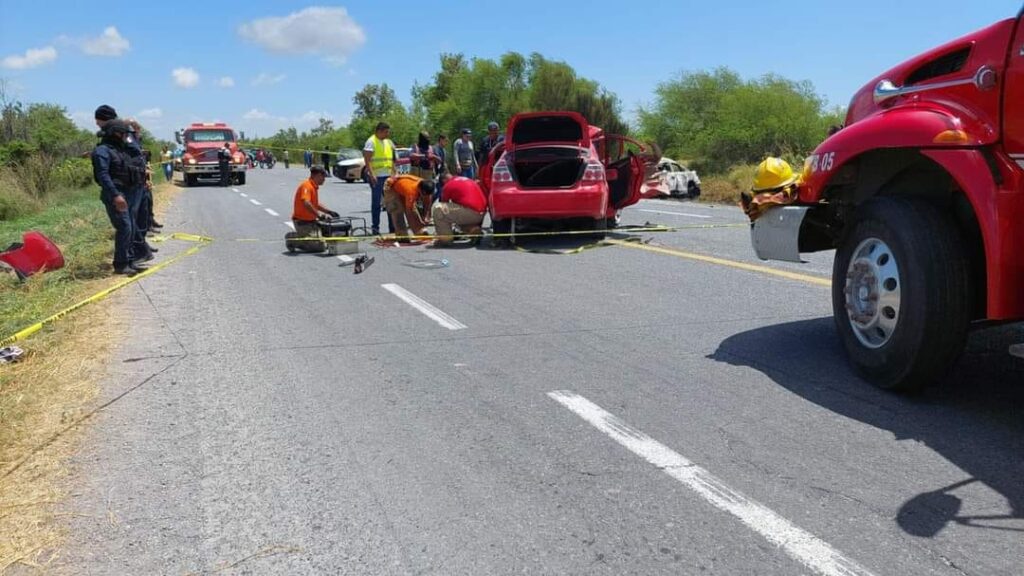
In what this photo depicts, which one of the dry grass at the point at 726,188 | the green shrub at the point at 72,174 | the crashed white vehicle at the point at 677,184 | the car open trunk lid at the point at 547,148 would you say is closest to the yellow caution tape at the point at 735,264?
the car open trunk lid at the point at 547,148

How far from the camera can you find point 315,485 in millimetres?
→ 3551

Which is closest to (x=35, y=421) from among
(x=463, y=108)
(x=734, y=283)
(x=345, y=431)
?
(x=345, y=431)

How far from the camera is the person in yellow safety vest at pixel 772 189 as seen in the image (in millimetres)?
5383

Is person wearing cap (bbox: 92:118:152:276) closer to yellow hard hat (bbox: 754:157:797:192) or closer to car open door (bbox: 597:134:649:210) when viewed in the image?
car open door (bbox: 597:134:649:210)

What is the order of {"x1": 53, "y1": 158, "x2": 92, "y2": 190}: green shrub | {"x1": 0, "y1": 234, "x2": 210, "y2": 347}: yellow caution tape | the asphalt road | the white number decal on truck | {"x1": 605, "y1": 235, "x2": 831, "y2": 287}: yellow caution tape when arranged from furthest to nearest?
{"x1": 53, "y1": 158, "x2": 92, "y2": 190}: green shrub, {"x1": 605, "y1": 235, "x2": 831, "y2": 287}: yellow caution tape, {"x1": 0, "y1": 234, "x2": 210, "y2": 347}: yellow caution tape, the white number decal on truck, the asphalt road

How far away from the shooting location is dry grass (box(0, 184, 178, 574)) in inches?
124

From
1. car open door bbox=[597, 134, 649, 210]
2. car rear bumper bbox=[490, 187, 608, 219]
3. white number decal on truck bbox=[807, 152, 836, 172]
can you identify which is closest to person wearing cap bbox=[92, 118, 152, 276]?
car rear bumper bbox=[490, 187, 608, 219]

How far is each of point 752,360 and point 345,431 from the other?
270 centimetres

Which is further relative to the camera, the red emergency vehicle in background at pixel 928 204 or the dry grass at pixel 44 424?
the red emergency vehicle in background at pixel 928 204

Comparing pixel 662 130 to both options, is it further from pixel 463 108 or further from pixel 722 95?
pixel 463 108

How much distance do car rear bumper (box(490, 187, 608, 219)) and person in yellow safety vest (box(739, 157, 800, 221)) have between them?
216 inches

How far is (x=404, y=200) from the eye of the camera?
1227 centimetres

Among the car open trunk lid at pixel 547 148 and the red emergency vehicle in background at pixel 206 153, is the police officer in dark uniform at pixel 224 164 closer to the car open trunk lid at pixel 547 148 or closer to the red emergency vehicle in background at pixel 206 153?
the red emergency vehicle in background at pixel 206 153

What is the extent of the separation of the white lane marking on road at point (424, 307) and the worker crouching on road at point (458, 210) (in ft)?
11.3
